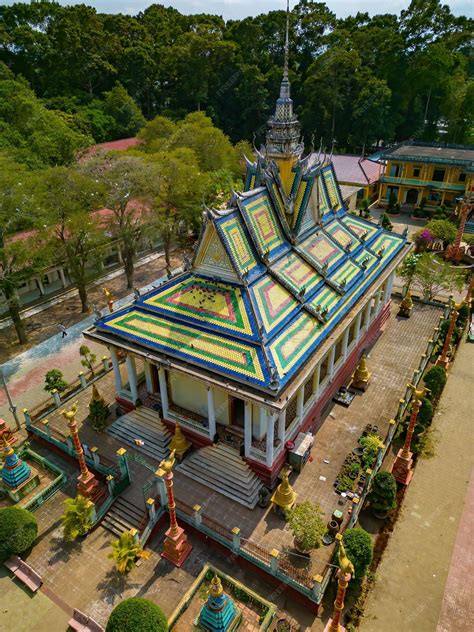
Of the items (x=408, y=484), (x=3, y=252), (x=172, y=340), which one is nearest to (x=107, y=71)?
(x=3, y=252)

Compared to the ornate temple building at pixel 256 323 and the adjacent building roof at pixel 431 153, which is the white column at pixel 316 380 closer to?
the ornate temple building at pixel 256 323

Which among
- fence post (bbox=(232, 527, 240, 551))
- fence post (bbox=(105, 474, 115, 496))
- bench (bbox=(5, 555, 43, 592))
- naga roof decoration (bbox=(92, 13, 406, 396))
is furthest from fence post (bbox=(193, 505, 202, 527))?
bench (bbox=(5, 555, 43, 592))

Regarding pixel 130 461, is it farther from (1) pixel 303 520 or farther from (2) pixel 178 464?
(1) pixel 303 520

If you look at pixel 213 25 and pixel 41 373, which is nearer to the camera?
pixel 41 373

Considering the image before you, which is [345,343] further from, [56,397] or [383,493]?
[56,397]

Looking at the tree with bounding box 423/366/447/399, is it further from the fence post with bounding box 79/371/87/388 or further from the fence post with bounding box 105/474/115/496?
the fence post with bounding box 79/371/87/388
